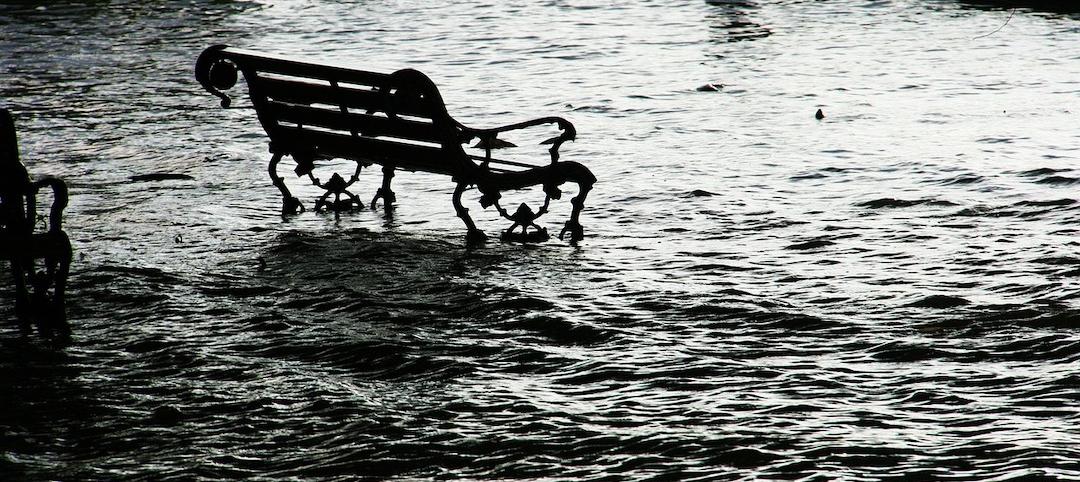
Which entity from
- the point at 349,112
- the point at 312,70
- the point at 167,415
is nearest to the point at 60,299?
the point at 167,415

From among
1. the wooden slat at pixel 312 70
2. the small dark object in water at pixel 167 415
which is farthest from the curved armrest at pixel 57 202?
the wooden slat at pixel 312 70

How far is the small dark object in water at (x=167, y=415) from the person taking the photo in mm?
5574

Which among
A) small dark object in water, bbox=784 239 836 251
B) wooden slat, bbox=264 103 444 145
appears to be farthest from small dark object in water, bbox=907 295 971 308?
wooden slat, bbox=264 103 444 145

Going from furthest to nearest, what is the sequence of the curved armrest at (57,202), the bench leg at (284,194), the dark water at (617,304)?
1. the bench leg at (284,194)
2. the curved armrest at (57,202)
3. the dark water at (617,304)

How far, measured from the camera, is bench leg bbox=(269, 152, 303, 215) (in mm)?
9227

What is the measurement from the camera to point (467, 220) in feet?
27.3

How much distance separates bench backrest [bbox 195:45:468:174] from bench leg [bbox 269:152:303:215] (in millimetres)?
93

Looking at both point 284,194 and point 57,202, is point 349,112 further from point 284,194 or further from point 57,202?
point 57,202

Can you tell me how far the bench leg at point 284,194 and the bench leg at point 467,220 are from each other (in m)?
1.52

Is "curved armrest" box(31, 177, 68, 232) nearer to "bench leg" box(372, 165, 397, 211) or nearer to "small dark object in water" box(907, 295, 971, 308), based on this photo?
"bench leg" box(372, 165, 397, 211)

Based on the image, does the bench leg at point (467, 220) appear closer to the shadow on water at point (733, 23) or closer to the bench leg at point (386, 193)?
the bench leg at point (386, 193)

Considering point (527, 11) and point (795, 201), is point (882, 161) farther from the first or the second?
point (527, 11)

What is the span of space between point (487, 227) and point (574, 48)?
8.96 metres

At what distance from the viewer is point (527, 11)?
21.9 meters
